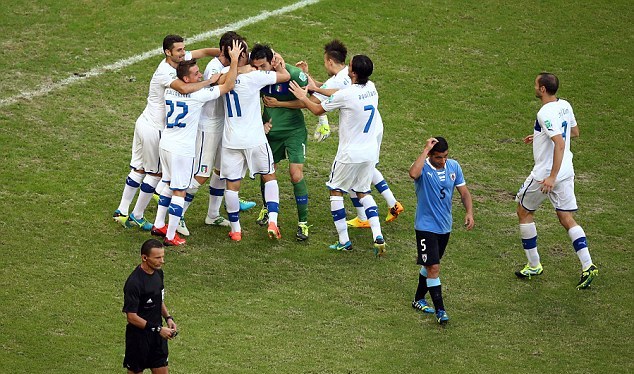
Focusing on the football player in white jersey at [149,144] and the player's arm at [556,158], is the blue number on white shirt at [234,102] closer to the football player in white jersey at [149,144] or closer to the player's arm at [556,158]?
the football player in white jersey at [149,144]

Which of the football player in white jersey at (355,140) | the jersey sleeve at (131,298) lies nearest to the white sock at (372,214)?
the football player in white jersey at (355,140)

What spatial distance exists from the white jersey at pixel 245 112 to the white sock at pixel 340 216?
45.8 inches

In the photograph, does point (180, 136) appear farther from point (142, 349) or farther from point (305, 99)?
point (142, 349)

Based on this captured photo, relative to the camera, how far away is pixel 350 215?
48.6ft

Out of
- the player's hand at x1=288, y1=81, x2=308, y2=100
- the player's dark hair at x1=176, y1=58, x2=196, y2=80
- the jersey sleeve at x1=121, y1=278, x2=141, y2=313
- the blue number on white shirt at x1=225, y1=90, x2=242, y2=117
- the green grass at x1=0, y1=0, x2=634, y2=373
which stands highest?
the player's dark hair at x1=176, y1=58, x2=196, y2=80

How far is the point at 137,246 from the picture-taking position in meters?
13.3

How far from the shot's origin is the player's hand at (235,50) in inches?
520

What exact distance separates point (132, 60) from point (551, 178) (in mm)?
8246

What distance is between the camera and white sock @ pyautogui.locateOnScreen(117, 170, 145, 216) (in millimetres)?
13859

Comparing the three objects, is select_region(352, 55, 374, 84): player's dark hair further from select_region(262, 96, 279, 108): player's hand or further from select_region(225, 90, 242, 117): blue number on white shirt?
select_region(225, 90, 242, 117): blue number on white shirt

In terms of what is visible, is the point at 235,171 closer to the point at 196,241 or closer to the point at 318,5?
the point at 196,241

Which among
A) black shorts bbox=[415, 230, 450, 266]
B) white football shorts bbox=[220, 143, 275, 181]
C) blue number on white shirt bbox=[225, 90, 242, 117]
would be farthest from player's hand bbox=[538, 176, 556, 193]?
blue number on white shirt bbox=[225, 90, 242, 117]

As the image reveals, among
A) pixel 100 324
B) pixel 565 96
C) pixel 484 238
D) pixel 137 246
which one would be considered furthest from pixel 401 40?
pixel 100 324

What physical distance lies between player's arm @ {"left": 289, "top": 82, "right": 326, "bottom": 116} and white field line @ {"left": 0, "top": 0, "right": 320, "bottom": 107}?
17.5 feet
